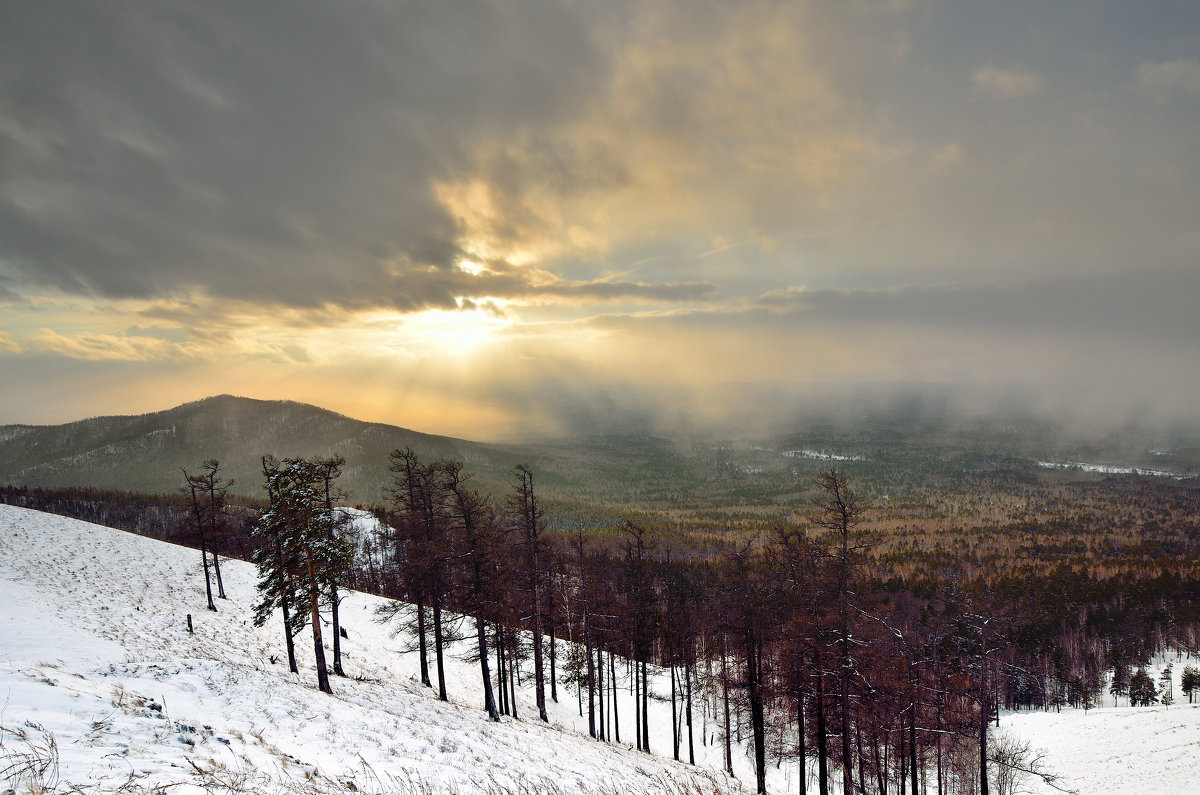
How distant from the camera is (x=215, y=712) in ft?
45.1

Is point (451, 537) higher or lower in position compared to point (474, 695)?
higher

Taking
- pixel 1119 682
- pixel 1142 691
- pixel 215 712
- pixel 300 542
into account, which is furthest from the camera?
pixel 1119 682

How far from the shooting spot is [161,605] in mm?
31312

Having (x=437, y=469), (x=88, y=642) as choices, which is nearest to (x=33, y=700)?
(x=437, y=469)

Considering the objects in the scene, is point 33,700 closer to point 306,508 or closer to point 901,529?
point 306,508

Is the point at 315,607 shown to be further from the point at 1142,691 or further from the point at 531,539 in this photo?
Result: the point at 1142,691

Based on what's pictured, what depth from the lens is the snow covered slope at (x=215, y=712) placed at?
8.23 m

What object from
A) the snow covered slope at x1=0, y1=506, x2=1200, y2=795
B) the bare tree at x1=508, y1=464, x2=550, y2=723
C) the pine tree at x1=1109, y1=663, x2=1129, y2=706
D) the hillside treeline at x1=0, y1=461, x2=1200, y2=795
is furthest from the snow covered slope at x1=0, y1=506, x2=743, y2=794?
the pine tree at x1=1109, y1=663, x2=1129, y2=706

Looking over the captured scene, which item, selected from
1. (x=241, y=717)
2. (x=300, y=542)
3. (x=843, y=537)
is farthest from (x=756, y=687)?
(x=300, y=542)

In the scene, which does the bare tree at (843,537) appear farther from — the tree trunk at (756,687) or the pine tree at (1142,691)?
the pine tree at (1142,691)

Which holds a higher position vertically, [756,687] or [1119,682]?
[756,687]

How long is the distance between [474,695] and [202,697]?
18699mm

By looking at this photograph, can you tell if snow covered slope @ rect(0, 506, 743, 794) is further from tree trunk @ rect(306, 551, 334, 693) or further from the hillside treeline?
the hillside treeline

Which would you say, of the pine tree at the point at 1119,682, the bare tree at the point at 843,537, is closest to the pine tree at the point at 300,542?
the bare tree at the point at 843,537
